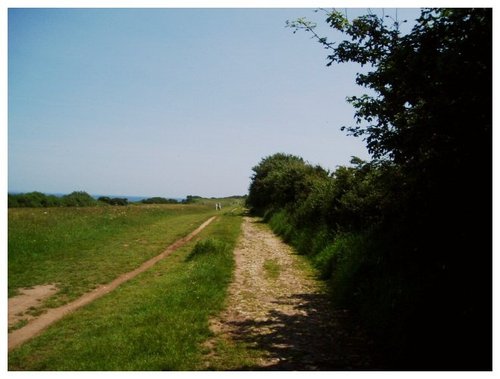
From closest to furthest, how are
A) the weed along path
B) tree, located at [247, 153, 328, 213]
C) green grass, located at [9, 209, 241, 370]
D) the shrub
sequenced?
1. green grass, located at [9, 209, 241, 370]
2. the weed along path
3. the shrub
4. tree, located at [247, 153, 328, 213]

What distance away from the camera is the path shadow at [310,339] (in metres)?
6.50

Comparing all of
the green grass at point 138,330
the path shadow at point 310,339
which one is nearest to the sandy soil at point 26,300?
the green grass at point 138,330

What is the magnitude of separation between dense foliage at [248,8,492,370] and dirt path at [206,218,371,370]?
76 centimetres

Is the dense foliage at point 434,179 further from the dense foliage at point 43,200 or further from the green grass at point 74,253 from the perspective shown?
the dense foliage at point 43,200

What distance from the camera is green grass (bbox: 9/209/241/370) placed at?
21.1ft

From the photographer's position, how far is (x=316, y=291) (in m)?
11.6

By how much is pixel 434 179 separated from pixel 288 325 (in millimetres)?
5198

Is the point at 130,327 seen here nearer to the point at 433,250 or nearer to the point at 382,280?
the point at 382,280

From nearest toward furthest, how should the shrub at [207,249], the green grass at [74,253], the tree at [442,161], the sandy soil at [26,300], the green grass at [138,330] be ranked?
1. the tree at [442,161]
2. the green grass at [138,330]
3. the sandy soil at [26,300]
4. the green grass at [74,253]
5. the shrub at [207,249]

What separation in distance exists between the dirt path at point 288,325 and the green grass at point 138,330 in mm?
527

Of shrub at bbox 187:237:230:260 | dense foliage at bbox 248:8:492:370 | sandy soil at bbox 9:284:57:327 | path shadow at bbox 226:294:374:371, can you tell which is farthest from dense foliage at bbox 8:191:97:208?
dense foliage at bbox 248:8:492:370

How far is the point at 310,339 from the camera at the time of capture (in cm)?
762

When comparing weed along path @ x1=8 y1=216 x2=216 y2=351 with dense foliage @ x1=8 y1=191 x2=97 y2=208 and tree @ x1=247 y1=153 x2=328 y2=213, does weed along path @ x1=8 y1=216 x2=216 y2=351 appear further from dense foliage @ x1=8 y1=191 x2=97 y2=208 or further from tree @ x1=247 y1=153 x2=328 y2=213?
dense foliage @ x1=8 y1=191 x2=97 y2=208

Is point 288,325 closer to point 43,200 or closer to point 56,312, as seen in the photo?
point 56,312
